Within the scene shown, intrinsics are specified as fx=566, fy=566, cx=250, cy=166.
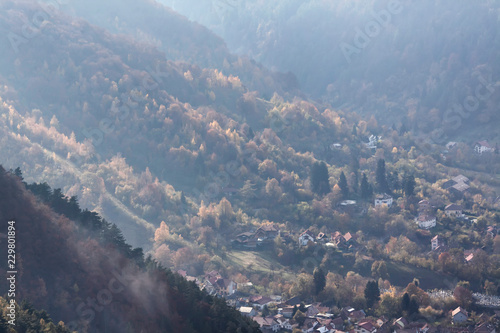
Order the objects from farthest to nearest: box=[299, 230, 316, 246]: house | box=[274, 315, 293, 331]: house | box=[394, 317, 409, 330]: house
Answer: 1. box=[299, 230, 316, 246]: house
2. box=[394, 317, 409, 330]: house
3. box=[274, 315, 293, 331]: house

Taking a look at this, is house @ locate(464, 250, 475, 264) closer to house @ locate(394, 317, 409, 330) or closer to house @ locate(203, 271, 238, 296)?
house @ locate(394, 317, 409, 330)

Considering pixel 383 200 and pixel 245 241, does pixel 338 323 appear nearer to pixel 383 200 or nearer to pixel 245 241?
pixel 245 241

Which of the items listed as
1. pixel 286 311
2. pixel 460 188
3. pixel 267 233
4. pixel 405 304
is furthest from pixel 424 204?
pixel 286 311

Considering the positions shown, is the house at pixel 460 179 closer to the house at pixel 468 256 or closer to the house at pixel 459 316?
the house at pixel 468 256

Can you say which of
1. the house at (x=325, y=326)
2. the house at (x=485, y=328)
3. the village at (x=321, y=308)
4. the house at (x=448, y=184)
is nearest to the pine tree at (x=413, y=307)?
the village at (x=321, y=308)

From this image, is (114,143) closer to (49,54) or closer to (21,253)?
(49,54)

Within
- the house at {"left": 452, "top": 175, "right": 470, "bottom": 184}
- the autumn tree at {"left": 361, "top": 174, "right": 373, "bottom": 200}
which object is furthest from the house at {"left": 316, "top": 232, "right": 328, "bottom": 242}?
the house at {"left": 452, "top": 175, "right": 470, "bottom": 184}
